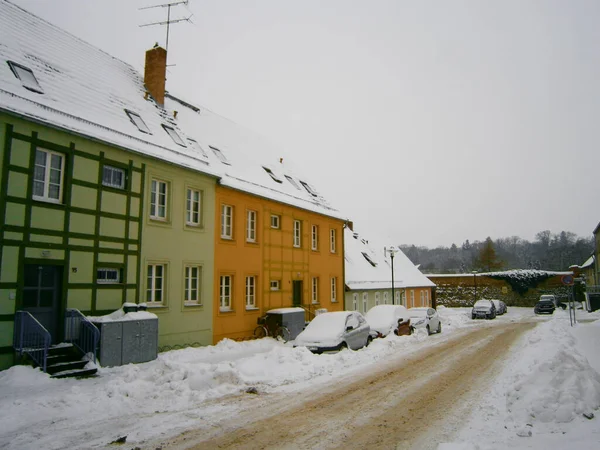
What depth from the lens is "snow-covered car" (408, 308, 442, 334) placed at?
2352 cm

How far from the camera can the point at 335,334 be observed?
15125 millimetres

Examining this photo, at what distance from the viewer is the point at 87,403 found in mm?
8609

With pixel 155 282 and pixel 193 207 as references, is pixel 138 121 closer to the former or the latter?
pixel 193 207

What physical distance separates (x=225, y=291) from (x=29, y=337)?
818 centimetres

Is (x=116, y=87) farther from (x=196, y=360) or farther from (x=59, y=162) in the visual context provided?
(x=196, y=360)

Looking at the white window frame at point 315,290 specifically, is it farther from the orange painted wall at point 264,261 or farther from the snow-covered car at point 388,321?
the snow-covered car at point 388,321

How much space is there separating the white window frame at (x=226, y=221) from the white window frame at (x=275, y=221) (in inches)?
122

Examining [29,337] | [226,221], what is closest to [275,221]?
[226,221]

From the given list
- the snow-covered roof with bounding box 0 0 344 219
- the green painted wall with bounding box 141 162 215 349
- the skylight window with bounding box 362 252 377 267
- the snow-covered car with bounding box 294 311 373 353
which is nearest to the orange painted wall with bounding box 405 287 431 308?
the skylight window with bounding box 362 252 377 267

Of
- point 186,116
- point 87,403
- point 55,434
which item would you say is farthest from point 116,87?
point 55,434

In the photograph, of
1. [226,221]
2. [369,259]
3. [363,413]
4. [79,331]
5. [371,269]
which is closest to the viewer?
[363,413]

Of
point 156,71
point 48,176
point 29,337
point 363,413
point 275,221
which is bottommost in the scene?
point 363,413

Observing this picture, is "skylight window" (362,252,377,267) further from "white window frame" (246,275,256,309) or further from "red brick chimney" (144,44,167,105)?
"red brick chimney" (144,44,167,105)

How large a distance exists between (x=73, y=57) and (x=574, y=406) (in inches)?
711
